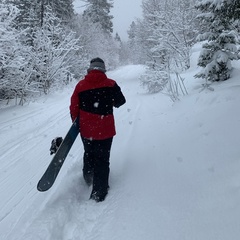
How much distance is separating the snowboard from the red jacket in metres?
0.22

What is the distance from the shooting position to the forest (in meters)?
8.75

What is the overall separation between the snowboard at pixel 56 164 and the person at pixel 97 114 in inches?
7.7

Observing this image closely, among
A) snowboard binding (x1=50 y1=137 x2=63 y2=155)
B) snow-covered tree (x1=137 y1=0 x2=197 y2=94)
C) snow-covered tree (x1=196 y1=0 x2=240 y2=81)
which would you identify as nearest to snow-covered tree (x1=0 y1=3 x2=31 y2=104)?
snow-covered tree (x1=137 y1=0 x2=197 y2=94)

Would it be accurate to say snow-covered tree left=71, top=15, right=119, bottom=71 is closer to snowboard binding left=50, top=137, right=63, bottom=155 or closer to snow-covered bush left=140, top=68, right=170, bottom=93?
snow-covered bush left=140, top=68, right=170, bottom=93

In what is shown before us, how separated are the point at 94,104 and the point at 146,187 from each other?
4.72 ft

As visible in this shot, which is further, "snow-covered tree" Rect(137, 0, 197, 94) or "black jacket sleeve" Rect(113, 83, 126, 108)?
"snow-covered tree" Rect(137, 0, 197, 94)

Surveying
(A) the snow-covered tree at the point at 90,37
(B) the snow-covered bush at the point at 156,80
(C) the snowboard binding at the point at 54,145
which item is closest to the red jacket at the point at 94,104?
(C) the snowboard binding at the point at 54,145

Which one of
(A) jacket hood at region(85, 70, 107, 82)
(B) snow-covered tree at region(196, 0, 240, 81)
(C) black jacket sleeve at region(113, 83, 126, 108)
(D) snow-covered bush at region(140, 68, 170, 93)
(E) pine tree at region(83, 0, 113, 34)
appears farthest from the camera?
(E) pine tree at region(83, 0, 113, 34)

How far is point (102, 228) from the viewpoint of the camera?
302 cm

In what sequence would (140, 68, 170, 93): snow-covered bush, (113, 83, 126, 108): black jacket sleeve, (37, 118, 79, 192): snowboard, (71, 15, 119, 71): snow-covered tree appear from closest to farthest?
(37, 118, 79, 192): snowboard, (113, 83, 126, 108): black jacket sleeve, (140, 68, 170, 93): snow-covered bush, (71, 15, 119, 71): snow-covered tree

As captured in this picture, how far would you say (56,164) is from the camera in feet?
12.4

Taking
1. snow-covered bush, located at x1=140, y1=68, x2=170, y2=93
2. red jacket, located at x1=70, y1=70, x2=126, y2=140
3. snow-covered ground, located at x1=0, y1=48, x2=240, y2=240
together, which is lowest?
snow-covered bush, located at x1=140, y1=68, x2=170, y2=93

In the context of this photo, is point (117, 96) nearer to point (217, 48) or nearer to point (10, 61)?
point (217, 48)

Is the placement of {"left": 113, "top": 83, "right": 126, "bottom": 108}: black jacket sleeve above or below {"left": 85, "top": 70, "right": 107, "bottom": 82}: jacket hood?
below
